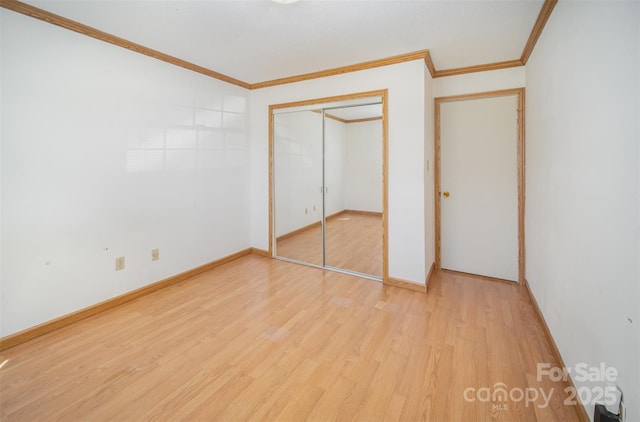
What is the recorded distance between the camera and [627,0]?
113 centimetres

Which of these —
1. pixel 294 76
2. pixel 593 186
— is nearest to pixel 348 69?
pixel 294 76

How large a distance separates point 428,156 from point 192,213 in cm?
283

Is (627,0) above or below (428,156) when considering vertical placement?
above

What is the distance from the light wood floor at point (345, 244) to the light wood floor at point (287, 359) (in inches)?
32.3

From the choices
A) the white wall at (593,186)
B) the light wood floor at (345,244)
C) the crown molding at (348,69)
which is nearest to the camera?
the white wall at (593,186)

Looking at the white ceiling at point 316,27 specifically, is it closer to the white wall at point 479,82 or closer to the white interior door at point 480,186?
the white wall at point 479,82

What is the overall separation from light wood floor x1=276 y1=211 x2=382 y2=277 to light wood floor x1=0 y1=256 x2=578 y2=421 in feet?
2.69

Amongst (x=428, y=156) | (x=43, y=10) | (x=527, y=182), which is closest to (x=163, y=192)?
(x=43, y=10)

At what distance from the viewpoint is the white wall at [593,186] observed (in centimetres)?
111

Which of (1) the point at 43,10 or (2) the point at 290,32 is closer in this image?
(1) the point at 43,10

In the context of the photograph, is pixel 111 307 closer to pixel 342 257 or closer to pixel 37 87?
pixel 37 87

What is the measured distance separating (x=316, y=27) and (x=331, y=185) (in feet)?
6.54

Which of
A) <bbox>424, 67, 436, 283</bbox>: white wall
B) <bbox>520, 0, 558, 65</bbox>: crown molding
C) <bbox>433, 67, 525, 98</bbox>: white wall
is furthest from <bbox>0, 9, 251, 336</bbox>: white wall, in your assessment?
<bbox>520, 0, 558, 65</bbox>: crown molding

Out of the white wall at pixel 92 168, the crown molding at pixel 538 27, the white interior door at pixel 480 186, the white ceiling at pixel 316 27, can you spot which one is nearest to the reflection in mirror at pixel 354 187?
the white ceiling at pixel 316 27
